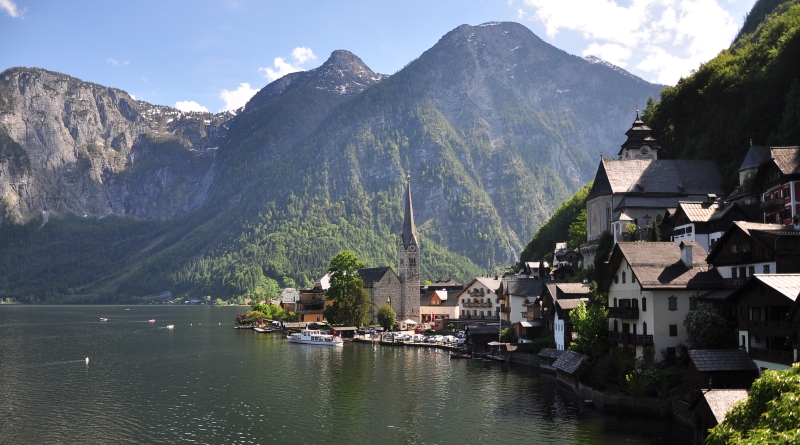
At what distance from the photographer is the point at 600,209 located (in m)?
96.1

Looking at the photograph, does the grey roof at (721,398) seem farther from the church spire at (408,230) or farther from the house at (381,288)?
the church spire at (408,230)

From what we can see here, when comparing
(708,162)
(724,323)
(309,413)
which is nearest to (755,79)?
(708,162)

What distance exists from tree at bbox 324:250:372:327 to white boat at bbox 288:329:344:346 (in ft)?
44.6

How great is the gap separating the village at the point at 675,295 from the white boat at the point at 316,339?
83.8 ft

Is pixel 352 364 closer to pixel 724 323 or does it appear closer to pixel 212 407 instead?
pixel 212 407

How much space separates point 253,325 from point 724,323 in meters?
133

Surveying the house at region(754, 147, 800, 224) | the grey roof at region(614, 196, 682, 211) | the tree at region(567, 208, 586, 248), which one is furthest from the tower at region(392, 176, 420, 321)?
the house at region(754, 147, 800, 224)

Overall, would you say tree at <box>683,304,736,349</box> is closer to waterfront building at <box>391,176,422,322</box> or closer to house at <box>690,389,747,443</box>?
house at <box>690,389,747,443</box>

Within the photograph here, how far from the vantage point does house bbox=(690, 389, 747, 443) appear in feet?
128

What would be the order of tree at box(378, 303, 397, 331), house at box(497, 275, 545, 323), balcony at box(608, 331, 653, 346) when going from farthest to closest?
tree at box(378, 303, 397, 331) → house at box(497, 275, 545, 323) → balcony at box(608, 331, 653, 346)

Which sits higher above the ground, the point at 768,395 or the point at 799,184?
the point at 799,184

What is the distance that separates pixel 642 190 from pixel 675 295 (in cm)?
4024

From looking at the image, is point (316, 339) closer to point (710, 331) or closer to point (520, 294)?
point (520, 294)

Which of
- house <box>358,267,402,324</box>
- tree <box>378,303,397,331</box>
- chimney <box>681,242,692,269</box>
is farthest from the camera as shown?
house <box>358,267,402,324</box>
